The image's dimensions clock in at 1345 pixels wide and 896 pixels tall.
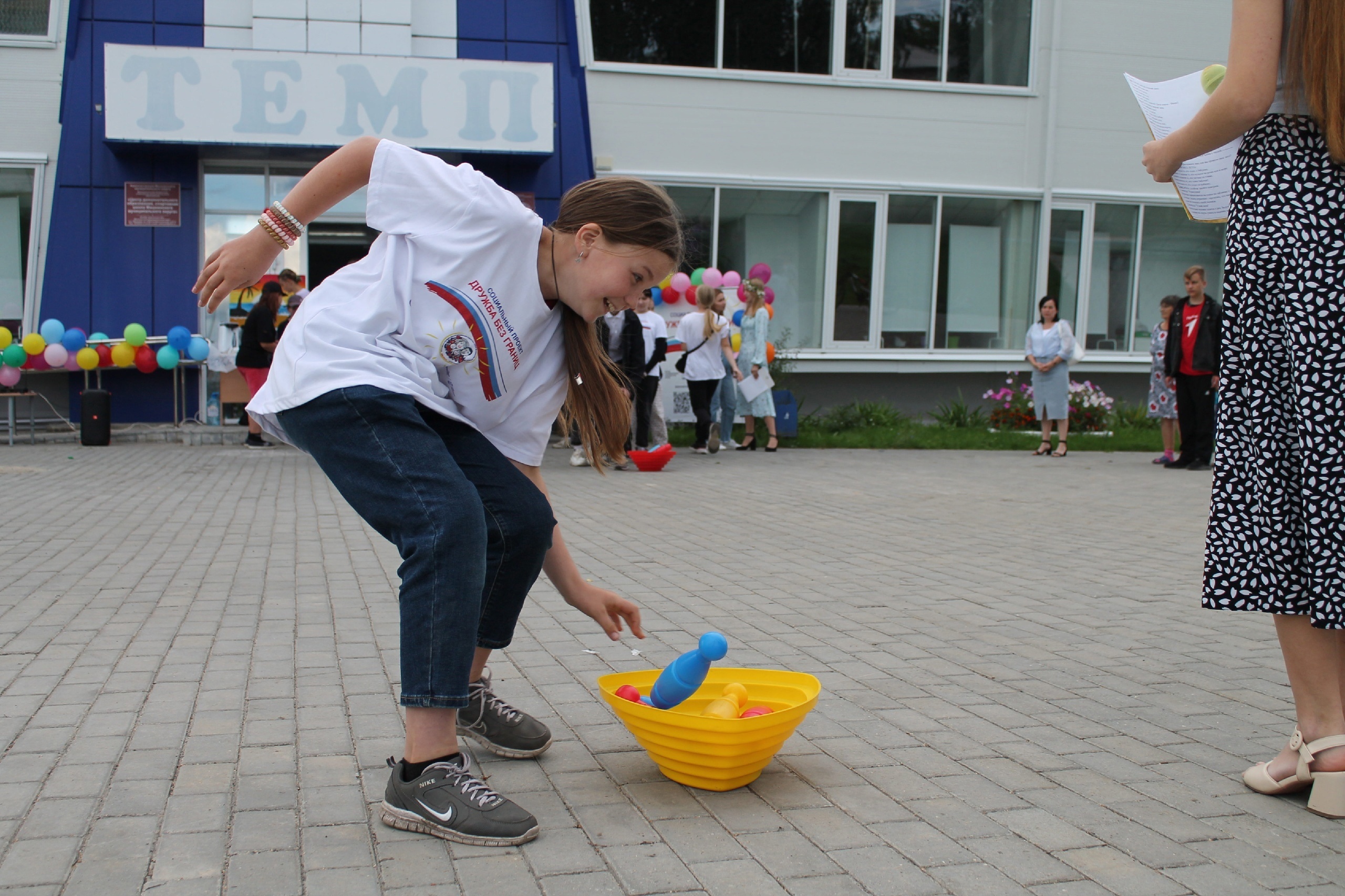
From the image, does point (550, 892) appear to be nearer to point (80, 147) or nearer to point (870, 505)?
point (870, 505)

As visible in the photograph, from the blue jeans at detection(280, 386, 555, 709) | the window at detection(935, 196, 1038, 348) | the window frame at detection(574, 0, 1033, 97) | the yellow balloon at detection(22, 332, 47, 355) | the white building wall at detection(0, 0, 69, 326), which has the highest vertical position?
the window frame at detection(574, 0, 1033, 97)

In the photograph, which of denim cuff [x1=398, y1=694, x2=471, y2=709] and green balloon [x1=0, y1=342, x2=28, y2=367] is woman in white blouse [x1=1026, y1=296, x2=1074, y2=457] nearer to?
denim cuff [x1=398, y1=694, x2=471, y2=709]

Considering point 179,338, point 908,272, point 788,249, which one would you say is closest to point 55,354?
point 179,338

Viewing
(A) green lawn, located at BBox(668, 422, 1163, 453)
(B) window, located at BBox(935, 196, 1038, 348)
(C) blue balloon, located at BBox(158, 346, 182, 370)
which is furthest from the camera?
(B) window, located at BBox(935, 196, 1038, 348)

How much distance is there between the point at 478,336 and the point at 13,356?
11.8 meters

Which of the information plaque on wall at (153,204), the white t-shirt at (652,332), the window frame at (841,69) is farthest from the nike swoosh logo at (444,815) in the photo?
the window frame at (841,69)

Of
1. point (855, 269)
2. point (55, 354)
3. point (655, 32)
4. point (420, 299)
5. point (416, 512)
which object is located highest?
point (655, 32)

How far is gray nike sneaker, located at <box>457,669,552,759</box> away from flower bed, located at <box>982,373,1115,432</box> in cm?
1316

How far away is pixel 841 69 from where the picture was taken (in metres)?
15.2

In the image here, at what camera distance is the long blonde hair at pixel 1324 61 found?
2.41 meters

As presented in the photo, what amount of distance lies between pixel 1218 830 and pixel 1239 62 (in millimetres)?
1745

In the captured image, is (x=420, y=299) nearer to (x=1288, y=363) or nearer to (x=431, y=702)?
(x=431, y=702)

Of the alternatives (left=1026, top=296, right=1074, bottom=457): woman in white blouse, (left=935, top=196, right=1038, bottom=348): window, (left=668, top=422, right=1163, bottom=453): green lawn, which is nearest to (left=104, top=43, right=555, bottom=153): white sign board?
(left=668, top=422, right=1163, bottom=453): green lawn

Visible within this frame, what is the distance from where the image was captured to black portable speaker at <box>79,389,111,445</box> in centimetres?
1221
